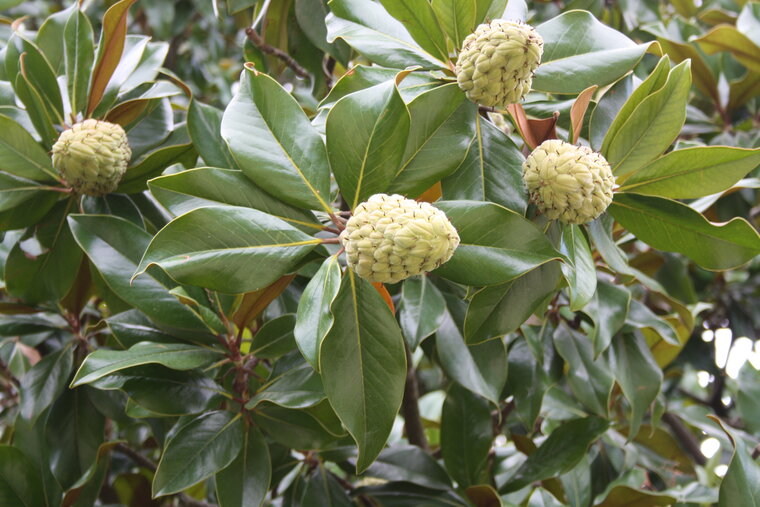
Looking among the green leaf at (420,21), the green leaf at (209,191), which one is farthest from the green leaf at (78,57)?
the green leaf at (420,21)

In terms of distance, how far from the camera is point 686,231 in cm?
99

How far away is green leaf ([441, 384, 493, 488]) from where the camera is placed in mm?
1362

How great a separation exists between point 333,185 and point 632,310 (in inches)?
25.8

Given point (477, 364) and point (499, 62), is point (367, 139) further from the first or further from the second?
point (477, 364)

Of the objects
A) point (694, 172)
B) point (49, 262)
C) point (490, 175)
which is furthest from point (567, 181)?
point (49, 262)

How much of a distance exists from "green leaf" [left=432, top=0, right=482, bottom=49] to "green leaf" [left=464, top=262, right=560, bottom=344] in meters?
0.35

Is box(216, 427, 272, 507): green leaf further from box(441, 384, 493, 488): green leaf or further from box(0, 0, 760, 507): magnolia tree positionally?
box(441, 384, 493, 488): green leaf

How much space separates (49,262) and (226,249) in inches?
22.3

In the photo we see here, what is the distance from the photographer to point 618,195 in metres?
1.02

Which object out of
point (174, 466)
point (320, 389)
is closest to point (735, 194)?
point (320, 389)

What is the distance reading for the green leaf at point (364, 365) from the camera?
84cm

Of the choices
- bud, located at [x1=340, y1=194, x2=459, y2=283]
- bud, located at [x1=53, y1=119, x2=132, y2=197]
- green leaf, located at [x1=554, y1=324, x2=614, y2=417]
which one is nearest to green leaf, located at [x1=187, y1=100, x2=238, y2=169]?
bud, located at [x1=53, y1=119, x2=132, y2=197]

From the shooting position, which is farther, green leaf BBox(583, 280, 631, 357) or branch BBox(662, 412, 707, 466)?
branch BBox(662, 412, 707, 466)

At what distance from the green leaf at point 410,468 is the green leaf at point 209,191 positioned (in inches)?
25.4
